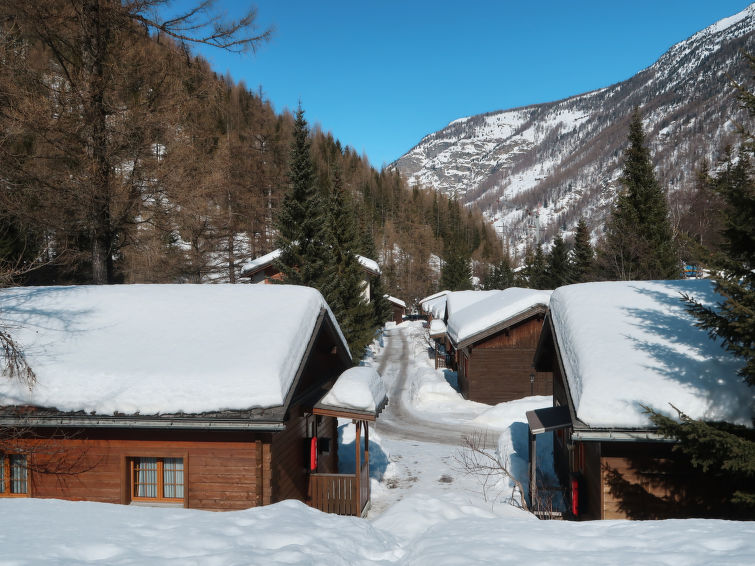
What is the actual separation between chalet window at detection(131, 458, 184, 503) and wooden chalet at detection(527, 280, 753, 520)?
794 centimetres

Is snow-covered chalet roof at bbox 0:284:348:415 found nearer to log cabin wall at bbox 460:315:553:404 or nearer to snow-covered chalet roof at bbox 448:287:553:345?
snow-covered chalet roof at bbox 448:287:553:345

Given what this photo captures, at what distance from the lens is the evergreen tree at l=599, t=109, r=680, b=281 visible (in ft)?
99.6

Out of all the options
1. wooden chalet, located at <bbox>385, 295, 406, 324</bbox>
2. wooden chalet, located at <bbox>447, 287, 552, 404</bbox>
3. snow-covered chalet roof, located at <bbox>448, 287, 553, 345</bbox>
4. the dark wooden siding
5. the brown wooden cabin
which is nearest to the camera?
the dark wooden siding

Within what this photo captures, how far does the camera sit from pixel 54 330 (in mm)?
10859

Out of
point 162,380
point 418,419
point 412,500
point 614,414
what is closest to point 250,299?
point 162,380

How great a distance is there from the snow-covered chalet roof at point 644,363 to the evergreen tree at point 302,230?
17.8 m

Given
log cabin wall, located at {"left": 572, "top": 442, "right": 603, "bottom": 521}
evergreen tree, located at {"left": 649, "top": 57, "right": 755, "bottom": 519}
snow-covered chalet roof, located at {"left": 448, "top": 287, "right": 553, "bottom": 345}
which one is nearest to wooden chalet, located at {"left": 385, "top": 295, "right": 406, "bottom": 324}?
snow-covered chalet roof, located at {"left": 448, "top": 287, "right": 553, "bottom": 345}

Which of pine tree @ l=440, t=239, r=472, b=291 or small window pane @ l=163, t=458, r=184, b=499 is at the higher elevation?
pine tree @ l=440, t=239, r=472, b=291

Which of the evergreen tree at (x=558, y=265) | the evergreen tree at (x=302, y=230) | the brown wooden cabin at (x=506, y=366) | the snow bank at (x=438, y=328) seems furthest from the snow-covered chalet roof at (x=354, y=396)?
the evergreen tree at (x=558, y=265)

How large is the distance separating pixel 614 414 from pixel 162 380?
28.5 ft

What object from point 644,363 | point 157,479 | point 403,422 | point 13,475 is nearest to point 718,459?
point 644,363

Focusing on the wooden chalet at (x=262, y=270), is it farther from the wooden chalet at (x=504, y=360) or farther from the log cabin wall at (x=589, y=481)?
the log cabin wall at (x=589, y=481)

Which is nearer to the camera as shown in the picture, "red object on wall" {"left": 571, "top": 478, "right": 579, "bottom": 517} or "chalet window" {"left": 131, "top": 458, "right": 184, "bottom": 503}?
"chalet window" {"left": 131, "top": 458, "right": 184, "bottom": 503}

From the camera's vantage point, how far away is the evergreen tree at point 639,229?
99.6 ft
